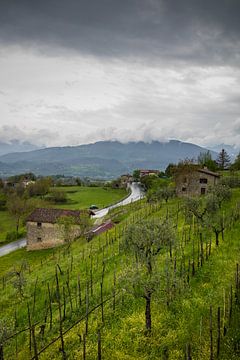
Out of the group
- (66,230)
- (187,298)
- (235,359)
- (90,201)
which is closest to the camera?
(235,359)

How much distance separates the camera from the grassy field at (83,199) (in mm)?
101312

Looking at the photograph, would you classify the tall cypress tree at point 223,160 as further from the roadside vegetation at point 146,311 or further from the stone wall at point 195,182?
the roadside vegetation at point 146,311

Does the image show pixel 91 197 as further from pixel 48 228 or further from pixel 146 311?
pixel 146 311

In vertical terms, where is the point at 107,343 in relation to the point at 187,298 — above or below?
below

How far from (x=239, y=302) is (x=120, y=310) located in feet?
28.2

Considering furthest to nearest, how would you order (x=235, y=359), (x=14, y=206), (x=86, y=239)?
(x=14, y=206) < (x=86, y=239) < (x=235, y=359)

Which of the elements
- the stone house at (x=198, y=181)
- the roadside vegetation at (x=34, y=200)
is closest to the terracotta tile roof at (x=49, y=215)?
Result: the roadside vegetation at (x=34, y=200)

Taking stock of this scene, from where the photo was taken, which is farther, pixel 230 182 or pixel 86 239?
pixel 230 182

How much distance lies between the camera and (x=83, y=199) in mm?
138500

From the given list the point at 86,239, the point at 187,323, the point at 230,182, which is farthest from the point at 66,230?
the point at 187,323

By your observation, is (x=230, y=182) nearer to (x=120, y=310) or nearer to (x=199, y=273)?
(x=199, y=273)

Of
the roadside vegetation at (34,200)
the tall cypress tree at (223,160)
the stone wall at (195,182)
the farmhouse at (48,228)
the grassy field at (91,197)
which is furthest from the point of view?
the tall cypress tree at (223,160)

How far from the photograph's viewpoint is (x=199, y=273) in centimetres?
2839

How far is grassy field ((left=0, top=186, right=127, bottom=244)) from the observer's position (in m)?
101
